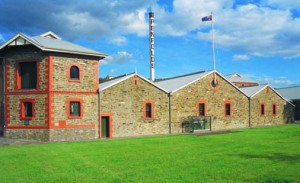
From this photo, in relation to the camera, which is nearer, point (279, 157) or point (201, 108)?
point (279, 157)

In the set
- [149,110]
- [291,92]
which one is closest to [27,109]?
[149,110]

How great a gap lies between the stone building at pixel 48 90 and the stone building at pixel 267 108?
20248 millimetres

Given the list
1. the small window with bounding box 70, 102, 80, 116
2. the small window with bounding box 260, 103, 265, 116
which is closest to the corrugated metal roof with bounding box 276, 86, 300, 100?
the small window with bounding box 260, 103, 265, 116

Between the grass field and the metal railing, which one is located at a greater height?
the metal railing

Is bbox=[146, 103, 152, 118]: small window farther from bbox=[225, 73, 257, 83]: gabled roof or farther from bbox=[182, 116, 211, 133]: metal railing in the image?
bbox=[225, 73, 257, 83]: gabled roof

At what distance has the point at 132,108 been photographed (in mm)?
28375

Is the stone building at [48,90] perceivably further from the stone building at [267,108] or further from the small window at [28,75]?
the stone building at [267,108]

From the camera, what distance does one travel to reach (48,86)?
24.5m

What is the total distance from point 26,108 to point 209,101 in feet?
59.8

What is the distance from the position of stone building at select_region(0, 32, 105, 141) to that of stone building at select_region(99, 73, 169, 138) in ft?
3.54

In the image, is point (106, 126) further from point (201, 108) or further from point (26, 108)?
point (201, 108)

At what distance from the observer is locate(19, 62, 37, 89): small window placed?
2541 centimetres

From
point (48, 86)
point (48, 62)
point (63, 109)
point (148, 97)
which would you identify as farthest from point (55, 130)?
point (148, 97)

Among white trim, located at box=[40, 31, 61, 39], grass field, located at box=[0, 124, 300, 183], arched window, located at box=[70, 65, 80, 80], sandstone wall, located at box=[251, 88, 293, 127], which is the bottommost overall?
grass field, located at box=[0, 124, 300, 183]
